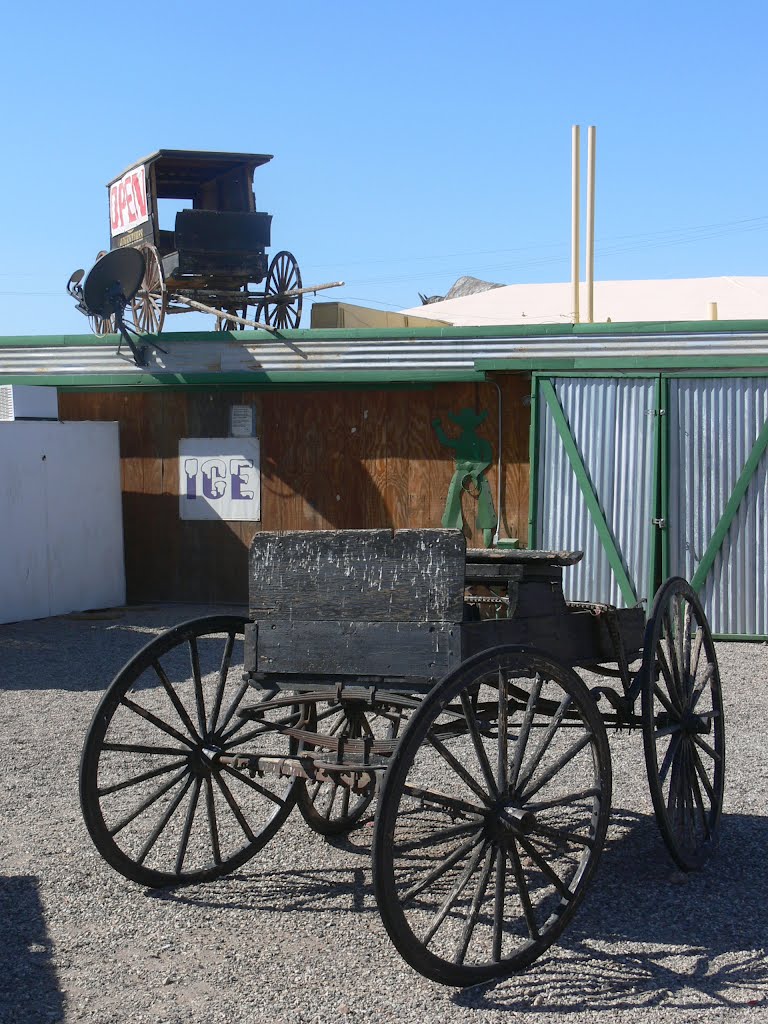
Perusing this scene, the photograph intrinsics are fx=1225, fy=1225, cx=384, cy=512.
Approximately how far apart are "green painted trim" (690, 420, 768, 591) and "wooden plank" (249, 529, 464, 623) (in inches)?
277

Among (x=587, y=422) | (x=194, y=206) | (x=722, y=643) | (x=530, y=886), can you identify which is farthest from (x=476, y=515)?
(x=530, y=886)

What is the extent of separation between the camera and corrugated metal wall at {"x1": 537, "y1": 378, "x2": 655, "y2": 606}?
37.0 ft

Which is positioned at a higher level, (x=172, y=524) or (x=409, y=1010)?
(x=172, y=524)

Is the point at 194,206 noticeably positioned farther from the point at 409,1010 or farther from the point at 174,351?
the point at 409,1010

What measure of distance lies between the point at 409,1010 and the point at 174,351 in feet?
34.0

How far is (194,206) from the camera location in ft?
53.1

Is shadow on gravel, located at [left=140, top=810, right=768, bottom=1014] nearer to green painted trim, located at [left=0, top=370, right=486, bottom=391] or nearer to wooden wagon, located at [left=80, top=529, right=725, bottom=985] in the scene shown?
wooden wagon, located at [left=80, top=529, right=725, bottom=985]

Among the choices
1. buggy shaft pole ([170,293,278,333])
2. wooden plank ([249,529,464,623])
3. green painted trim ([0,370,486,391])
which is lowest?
wooden plank ([249,529,464,623])

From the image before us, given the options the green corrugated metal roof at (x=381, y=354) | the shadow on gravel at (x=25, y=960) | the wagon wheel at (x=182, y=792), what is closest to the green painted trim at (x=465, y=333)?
the green corrugated metal roof at (x=381, y=354)

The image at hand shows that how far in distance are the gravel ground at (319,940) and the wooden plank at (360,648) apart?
961mm

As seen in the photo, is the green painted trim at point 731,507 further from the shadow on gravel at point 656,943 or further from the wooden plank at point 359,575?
the wooden plank at point 359,575

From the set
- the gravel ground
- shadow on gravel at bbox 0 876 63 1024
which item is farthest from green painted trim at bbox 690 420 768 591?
shadow on gravel at bbox 0 876 63 1024

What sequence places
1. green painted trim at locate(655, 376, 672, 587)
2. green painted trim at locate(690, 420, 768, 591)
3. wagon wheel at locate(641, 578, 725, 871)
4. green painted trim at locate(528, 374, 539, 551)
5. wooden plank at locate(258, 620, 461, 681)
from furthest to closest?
1. green painted trim at locate(528, 374, 539, 551)
2. green painted trim at locate(655, 376, 672, 587)
3. green painted trim at locate(690, 420, 768, 591)
4. wagon wheel at locate(641, 578, 725, 871)
5. wooden plank at locate(258, 620, 461, 681)

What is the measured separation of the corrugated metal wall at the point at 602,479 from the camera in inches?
444
